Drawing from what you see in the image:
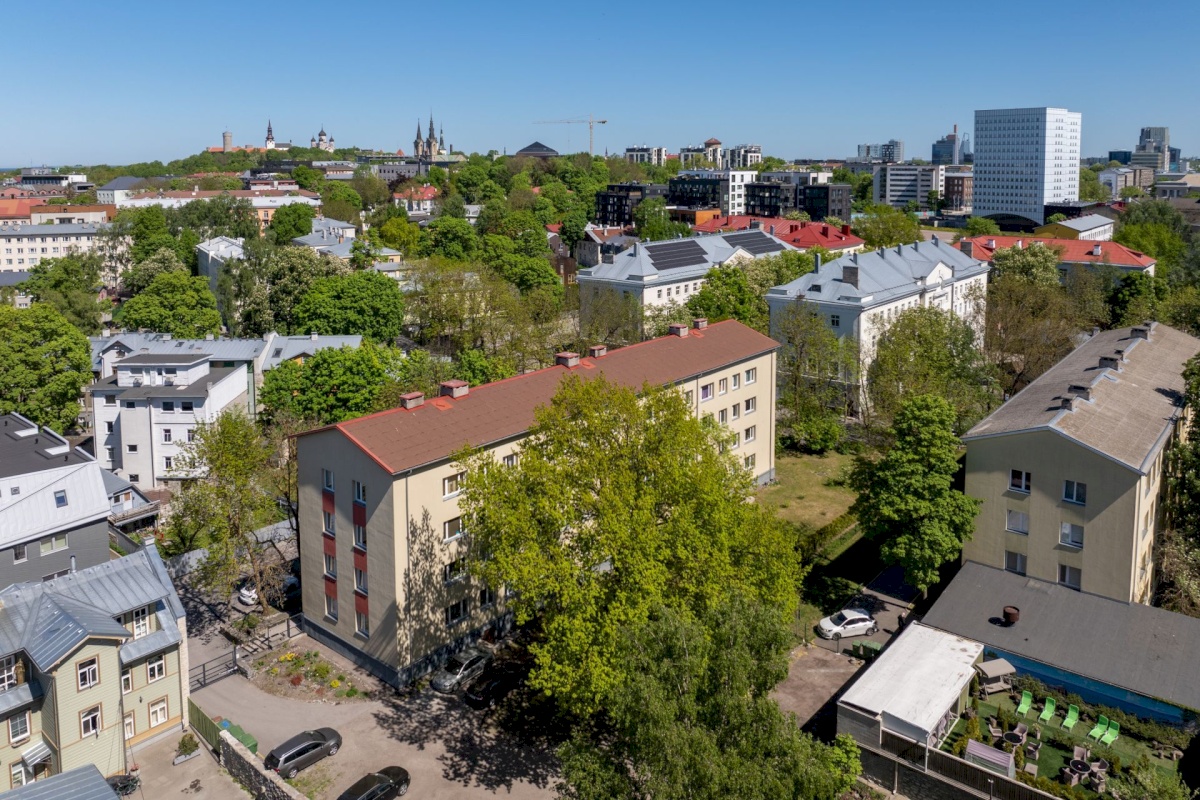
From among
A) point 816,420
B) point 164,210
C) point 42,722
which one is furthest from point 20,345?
point 164,210

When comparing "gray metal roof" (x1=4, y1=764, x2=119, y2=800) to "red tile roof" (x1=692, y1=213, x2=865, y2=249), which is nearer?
"gray metal roof" (x1=4, y1=764, x2=119, y2=800)

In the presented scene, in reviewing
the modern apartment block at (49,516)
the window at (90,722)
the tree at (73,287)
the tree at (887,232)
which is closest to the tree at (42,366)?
the tree at (73,287)

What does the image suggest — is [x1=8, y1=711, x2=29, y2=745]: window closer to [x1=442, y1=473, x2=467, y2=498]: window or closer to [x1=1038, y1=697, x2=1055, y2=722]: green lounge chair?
[x1=442, y1=473, x2=467, y2=498]: window

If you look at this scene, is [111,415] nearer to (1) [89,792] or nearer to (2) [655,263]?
(1) [89,792]

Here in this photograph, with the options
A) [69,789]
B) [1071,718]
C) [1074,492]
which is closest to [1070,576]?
[1074,492]

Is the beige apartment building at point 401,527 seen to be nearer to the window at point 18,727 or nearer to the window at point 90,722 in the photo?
the window at point 90,722

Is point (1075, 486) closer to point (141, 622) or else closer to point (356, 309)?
point (141, 622)

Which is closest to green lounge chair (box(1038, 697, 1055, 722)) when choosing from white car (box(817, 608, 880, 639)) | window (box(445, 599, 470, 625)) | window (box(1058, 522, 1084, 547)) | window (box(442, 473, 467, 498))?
window (box(1058, 522, 1084, 547))
